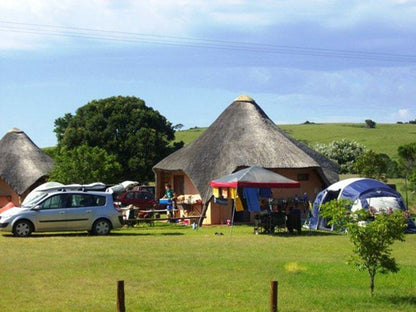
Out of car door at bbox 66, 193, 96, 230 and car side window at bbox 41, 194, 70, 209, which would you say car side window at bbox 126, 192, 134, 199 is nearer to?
car door at bbox 66, 193, 96, 230

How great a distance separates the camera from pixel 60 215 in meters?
25.1

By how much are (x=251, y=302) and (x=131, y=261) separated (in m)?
6.01

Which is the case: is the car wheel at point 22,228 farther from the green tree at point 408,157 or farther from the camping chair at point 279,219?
the green tree at point 408,157

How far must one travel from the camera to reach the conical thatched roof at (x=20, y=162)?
4684 centimetres

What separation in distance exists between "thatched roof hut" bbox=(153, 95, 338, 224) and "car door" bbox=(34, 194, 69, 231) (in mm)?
8986

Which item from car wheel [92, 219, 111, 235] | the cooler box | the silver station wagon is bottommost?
car wheel [92, 219, 111, 235]

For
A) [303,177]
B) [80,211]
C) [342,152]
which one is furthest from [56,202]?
[342,152]

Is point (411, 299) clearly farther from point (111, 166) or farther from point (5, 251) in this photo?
point (111, 166)

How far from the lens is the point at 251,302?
12.7 metres

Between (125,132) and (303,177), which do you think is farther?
(125,132)

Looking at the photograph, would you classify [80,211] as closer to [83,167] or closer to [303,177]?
[303,177]

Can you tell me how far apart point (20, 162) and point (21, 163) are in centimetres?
15

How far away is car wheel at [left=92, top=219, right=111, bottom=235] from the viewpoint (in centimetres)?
2564

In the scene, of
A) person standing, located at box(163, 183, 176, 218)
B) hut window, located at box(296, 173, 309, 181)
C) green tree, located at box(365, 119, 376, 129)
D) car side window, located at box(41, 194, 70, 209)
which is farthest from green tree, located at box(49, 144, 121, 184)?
Answer: green tree, located at box(365, 119, 376, 129)
